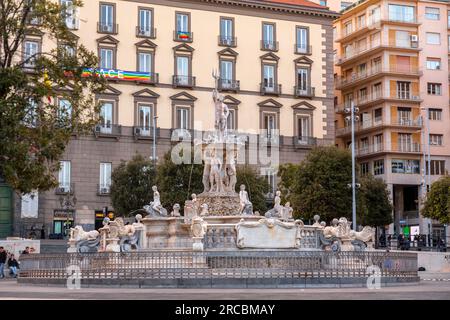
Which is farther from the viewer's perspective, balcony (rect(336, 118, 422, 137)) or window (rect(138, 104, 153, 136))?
balcony (rect(336, 118, 422, 137))

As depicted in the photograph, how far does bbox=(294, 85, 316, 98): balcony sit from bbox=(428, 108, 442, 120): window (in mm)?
12280

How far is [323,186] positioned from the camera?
56.0 meters

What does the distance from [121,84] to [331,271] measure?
41812mm

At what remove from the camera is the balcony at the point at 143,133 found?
61875 mm

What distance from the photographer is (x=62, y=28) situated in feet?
86.2

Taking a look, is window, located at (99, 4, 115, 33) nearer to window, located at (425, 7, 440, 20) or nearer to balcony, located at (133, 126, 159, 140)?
balcony, located at (133, 126, 159, 140)

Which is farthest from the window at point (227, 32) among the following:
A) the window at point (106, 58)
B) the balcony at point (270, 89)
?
the window at point (106, 58)

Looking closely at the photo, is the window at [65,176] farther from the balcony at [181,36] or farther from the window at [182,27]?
the window at [182,27]

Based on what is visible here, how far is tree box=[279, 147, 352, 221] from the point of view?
2174 inches

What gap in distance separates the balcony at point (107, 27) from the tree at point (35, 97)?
34808 millimetres

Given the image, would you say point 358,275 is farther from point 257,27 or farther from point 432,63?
point 432,63

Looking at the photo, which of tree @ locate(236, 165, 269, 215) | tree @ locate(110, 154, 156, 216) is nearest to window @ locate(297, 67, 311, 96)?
tree @ locate(236, 165, 269, 215)

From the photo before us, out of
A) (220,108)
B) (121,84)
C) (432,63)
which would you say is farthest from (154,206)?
(432,63)

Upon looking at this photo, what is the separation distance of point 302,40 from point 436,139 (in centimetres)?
1576
